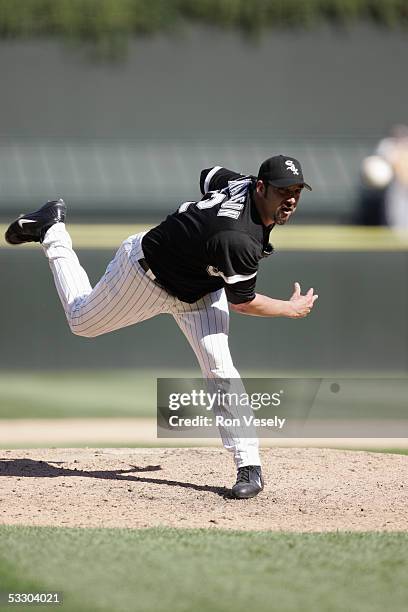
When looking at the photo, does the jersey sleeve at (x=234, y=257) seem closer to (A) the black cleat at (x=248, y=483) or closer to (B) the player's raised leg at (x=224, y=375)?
(B) the player's raised leg at (x=224, y=375)

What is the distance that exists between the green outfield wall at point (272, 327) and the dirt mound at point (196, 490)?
401 centimetres

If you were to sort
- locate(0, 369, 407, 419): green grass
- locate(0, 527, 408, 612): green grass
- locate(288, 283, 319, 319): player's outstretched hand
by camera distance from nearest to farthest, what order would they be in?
locate(0, 527, 408, 612): green grass → locate(288, 283, 319, 319): player's outstretched hand → locate(0, 369, 407, 419): green grass

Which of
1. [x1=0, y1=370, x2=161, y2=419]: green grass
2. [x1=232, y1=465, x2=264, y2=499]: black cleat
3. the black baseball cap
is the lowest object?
[x1=0, y1=370, x2=161, y2=419]: green grass

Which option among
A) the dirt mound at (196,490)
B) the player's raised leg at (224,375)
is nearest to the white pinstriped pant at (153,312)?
the player's raised leg at (224,375)

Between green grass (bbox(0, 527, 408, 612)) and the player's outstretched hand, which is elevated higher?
the player's outstretched hand

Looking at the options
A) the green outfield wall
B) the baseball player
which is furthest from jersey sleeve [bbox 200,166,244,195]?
the green outfield wall

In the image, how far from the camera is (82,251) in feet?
35.6

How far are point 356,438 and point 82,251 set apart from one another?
3.93 metres

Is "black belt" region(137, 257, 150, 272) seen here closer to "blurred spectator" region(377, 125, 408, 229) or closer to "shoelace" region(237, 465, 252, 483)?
"shoelace" region(237, 465, 252, 483)

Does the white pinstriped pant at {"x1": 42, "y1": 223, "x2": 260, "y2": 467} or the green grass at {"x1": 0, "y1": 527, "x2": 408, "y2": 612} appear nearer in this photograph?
the green grass at {"x1": 0, "y1": 527, "x2": 408, "y2": 612}

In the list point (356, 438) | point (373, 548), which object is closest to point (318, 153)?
point (356, 438)

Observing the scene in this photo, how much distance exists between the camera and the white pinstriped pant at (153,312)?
5398 mm

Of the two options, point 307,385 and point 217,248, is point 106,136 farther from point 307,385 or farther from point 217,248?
point 217,248

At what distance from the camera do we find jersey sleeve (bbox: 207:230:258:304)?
4949mm
